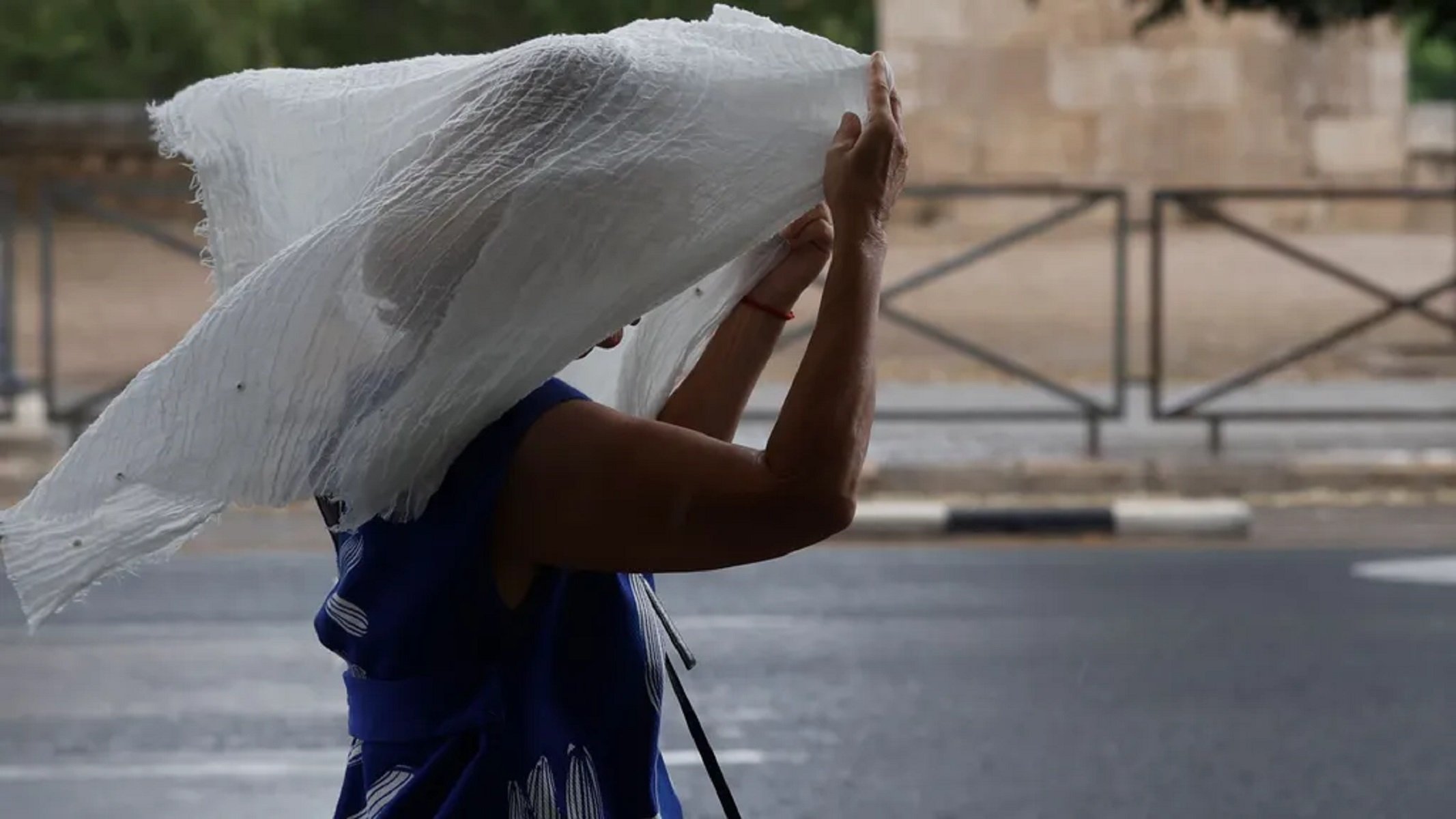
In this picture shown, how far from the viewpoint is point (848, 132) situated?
1.95 m

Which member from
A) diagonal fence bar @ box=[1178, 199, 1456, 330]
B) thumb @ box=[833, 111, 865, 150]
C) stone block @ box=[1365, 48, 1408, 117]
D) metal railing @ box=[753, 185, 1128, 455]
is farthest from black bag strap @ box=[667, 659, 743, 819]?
stone block @ box=[1365, 48, 1408, 117]

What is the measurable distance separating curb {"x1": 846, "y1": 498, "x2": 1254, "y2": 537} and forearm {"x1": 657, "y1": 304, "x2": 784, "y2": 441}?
7.01m

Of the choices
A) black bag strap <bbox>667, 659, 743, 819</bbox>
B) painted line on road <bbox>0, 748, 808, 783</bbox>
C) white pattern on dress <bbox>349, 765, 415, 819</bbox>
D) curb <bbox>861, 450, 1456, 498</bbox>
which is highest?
white pattern on dress <bbox>349, 765, 415, 819</bbox>

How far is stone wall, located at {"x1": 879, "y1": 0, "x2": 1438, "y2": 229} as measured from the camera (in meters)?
22.0

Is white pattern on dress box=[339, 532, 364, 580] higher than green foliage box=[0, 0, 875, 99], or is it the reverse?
white pattern on dress box=[339, 532, 364, 580]

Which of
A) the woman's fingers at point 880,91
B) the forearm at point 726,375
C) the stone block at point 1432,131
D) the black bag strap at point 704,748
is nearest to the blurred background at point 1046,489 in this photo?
the stone block at point 1432,131

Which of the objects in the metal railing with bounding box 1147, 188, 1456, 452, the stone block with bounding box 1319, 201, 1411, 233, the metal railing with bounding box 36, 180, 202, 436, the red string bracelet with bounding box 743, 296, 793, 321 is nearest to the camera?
the red string bracelet with bounding box 743, 296, 793, 321

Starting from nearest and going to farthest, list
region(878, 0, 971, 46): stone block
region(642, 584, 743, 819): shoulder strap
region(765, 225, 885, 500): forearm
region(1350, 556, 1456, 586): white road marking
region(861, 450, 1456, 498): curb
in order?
region(765, 225, 885, 500): forearm
region(642, 584, 743, 819): shoulder strap
region(1350, 556, 1456, 586): white road marking
region(861, 450, 1456, 498): curb
region(878, 0, 971, 46): stone block

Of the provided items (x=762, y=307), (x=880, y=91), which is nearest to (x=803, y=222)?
(x=762, y=307)

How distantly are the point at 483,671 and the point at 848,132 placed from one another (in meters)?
0.53

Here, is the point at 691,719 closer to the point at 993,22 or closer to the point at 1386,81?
the point at 993,22

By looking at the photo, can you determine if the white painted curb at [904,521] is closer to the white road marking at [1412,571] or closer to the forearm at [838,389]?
the white road marking at [1412,571]

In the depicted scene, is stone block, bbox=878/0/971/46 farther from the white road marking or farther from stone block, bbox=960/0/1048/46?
the white road marking

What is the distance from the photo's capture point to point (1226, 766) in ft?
18.6
